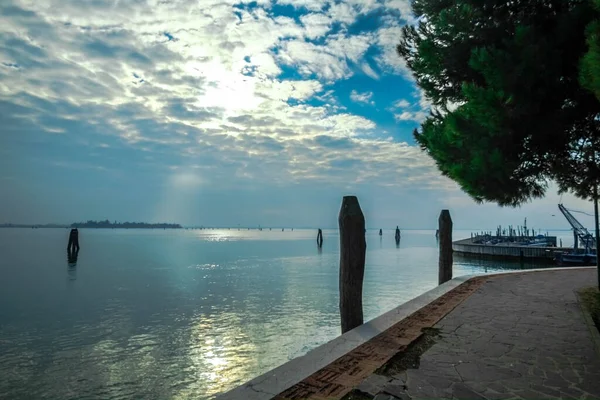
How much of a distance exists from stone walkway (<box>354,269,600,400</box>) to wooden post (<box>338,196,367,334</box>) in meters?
1.67

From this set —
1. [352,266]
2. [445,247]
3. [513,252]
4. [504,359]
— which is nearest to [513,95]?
[504,359]

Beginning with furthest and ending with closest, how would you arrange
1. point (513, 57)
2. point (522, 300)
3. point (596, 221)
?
point (596, 221) → point (522, 300) → point (513, 57)

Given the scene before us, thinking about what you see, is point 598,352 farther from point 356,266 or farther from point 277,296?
point 277,296

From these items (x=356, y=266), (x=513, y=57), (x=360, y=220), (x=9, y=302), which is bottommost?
(x=9, y=302)

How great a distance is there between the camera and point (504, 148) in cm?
543

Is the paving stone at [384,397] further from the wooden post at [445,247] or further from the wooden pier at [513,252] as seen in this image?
the wooden pier at [513,252]

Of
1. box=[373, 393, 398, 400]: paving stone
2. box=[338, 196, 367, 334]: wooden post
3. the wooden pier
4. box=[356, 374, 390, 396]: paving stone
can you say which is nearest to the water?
box=[338, 196, 367, 334]: wooden post

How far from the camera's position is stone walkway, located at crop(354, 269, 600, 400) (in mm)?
4137

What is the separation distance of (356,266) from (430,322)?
1762 millimetres

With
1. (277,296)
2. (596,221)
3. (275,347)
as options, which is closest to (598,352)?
(596,221)

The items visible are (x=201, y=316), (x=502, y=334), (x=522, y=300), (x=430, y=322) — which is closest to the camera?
(x=502, y=334)

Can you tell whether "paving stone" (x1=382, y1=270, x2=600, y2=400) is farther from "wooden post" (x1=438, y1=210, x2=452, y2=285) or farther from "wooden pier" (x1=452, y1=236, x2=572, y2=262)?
"wooden pier" (x1=452, y1=236, x2=572, y2=262)

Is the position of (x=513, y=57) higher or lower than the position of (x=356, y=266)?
higher

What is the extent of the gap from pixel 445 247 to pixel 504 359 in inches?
362
